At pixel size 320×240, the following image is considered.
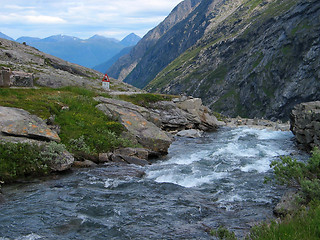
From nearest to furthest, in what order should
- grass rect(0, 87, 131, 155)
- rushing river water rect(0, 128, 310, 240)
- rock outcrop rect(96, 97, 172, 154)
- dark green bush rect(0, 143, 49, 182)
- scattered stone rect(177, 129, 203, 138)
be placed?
rushing river water rect(0, 128, 310, 240)
dark green bush rect(0, 143, 49, 182)
grass rect(0, 87, 131, 155)
rock outcrop rect(96, 97, 172, 154)
scattered stone rect(177, 129, 203, 138)

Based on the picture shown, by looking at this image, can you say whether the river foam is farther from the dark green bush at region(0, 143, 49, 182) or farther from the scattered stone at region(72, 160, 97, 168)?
the dark green bush at region(0, 143, 49, 182)

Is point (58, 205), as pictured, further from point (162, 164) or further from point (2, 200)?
point (162, 164)

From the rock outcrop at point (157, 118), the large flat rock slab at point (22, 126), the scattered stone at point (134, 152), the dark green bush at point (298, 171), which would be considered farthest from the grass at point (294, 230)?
the rock outcrop at point (157, 118)

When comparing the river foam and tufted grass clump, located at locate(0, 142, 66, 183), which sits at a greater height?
tufted grass clump, located at locate(0, 142, 66, 183)

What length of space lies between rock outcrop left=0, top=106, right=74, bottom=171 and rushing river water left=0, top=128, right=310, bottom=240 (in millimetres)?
1075

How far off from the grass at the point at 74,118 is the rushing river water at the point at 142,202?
130 inches

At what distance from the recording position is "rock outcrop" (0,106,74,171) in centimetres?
1791

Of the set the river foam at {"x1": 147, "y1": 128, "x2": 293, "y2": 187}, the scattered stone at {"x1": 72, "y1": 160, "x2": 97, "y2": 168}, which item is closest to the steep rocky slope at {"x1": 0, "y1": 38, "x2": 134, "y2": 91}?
the river foam at {"x1": 147, "y1": 128, "x2": 293, "y2": 187}

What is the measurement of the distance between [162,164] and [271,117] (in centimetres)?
12163

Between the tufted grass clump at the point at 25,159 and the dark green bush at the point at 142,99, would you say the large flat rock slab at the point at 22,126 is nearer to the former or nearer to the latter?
the tufted grass clump at the point at 25,159

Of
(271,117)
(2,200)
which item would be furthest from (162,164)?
(271,117)

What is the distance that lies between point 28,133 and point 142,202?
9512mm

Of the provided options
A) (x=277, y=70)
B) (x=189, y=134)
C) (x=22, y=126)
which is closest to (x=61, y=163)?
(x=22, y=126)

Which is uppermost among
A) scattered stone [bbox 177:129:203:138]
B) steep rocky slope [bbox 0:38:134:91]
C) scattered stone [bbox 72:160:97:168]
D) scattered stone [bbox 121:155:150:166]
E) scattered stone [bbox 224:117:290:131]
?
steep rocky slope [bbox 0:38:134:91]
